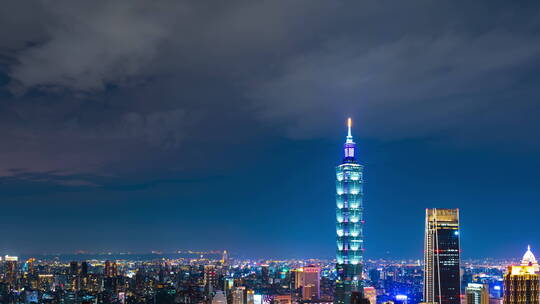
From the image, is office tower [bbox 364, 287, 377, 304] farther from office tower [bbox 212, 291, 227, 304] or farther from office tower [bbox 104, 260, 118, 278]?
office tower [bbox 104, 260, 118, 278]

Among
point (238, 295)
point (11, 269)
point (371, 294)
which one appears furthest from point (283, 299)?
point (11, 269)

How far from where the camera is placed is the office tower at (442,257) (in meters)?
41.9

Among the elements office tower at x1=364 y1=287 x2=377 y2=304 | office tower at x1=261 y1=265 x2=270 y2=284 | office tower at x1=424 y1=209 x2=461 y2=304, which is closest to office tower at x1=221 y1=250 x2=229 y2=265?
office tower at x1=261 y1=265 x2=270 y2=284

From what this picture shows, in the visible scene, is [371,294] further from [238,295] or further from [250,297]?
[238,295]

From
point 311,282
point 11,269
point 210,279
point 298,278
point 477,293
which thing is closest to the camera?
point 477,293

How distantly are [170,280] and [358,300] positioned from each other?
Answer: 13471 millimetres

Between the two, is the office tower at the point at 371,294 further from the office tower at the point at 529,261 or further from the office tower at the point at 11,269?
the office tower at the point at 11,269

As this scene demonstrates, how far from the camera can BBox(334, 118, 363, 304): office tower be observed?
50.7 m

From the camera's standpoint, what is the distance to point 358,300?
42625mm

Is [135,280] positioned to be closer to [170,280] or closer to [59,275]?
[170,280]

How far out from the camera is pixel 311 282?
5169cm

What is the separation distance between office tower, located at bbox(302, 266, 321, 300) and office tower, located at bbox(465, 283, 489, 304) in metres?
12.2

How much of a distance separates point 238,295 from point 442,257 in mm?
13247

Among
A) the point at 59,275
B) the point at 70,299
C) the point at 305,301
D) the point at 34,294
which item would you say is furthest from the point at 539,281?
the point at 59,275
